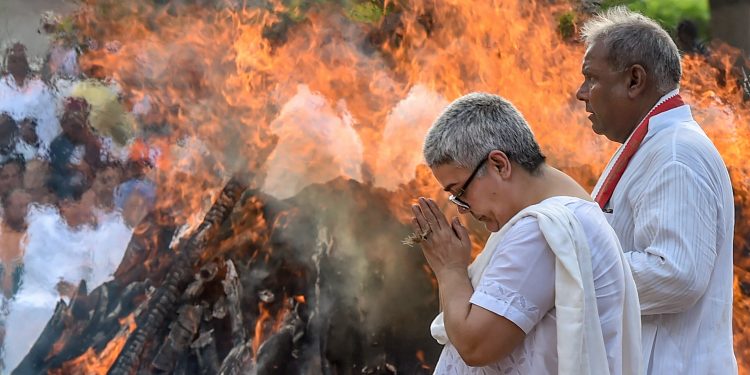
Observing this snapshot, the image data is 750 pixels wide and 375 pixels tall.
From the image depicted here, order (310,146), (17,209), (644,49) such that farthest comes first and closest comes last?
(310,146) < (17,209) < (644,49)

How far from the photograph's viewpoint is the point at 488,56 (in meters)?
5.62

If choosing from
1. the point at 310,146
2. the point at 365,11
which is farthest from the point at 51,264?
the point at 365,11

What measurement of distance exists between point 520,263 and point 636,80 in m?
1.08

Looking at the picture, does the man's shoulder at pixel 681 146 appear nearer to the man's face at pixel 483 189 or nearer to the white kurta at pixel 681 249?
the white kurta at pixel 681 249

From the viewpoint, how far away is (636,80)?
2637 mm

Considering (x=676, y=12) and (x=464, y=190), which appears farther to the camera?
(x=676, y=12)

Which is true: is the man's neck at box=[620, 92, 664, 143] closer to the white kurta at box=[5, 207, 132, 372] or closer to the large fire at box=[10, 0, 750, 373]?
the large fire at box=[10, 0, 750, 373]

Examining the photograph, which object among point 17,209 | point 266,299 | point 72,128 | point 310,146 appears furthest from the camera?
point 310,146

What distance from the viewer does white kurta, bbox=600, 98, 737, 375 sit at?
2314 millimetres

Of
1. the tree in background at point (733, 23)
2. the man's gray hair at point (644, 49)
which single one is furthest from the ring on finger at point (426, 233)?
the tree in background at point (733, 23)

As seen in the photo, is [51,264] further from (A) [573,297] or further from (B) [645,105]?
(A) [573,297]

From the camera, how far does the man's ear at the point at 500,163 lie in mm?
1962

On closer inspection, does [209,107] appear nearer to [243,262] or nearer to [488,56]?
[243,262]

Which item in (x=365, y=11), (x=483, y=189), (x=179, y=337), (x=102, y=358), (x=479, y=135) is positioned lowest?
(x=483, y=189)
